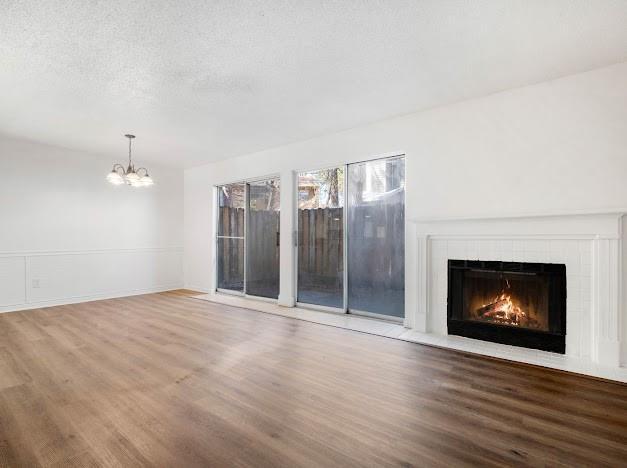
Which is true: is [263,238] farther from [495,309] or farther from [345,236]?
[495,309]

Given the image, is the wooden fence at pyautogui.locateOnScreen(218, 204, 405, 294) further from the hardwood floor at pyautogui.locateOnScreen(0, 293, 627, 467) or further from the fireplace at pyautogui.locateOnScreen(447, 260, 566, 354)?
the hardwood floor at pyautogui.locateOnScreen(0, 293, 627, 467)

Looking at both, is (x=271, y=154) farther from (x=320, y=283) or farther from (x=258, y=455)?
(x=258, y=455)

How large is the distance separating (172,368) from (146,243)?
431cm

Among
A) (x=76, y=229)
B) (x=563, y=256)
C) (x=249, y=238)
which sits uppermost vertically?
(x=76, y=229)

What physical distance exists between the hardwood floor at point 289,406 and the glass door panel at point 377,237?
95cm

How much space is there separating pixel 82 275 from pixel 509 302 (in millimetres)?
6431

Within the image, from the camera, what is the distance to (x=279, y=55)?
249 centimetres

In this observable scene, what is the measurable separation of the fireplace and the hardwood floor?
491 mm

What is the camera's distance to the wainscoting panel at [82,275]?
186 inches

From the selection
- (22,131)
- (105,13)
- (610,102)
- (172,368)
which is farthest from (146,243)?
(610,102)

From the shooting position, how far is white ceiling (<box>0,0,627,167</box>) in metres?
2.01

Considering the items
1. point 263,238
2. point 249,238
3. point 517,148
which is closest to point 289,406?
point 517,148

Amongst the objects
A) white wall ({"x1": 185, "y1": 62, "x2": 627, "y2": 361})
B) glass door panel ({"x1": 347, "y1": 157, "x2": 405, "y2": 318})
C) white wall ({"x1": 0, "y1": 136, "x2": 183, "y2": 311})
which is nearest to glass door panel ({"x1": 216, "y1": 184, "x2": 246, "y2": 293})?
white wall ({"x1": 0, "y1": 136, "x2": 183, "y2": 311})

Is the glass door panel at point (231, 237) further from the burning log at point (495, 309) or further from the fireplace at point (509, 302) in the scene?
the burning log at point (495, 309)
